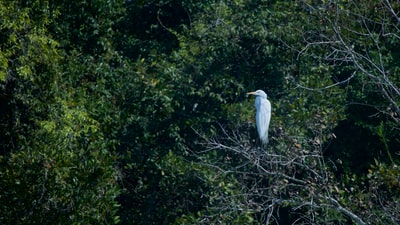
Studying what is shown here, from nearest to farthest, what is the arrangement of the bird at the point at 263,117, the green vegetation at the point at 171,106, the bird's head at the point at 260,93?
the green vegetation at the point at 171,106 → the bird at the point at 263,117 → the bird's head at the point at 260,93

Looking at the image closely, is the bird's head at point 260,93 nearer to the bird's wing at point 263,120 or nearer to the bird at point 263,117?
the bird at point 263,117

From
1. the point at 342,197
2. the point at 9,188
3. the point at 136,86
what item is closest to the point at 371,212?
the point at 342,197

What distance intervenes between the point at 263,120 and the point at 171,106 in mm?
1339

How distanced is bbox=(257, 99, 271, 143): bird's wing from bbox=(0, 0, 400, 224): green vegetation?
0.37 feet

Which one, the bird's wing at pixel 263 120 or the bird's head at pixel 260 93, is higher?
the bird's head at pixel 260 93

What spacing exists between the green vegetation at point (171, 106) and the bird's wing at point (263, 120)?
0.11 m

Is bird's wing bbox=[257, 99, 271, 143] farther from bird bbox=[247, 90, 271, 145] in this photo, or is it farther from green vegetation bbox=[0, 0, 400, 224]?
green vegetation bbox=[0, 0, 400, 224]

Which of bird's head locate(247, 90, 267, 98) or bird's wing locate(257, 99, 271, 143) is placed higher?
bird's head locate(247, 90, 267, 98)

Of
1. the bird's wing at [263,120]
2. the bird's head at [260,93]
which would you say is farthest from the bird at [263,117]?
the bird's head at [260,93]

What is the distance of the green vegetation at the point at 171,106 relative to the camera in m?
8.62

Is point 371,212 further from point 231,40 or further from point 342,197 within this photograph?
point 231,40

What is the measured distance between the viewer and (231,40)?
Answer: 10.6 meters

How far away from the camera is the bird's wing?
952 cm

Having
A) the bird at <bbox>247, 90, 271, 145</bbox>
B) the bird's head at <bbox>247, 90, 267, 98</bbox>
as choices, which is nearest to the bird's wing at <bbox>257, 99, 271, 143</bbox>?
the bird at <bbox>247, 90, 271, 145</bbox>
